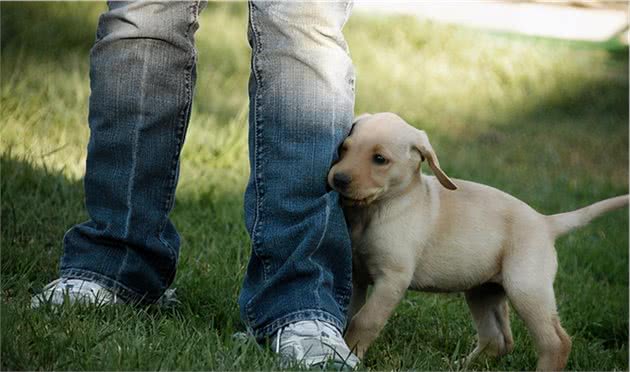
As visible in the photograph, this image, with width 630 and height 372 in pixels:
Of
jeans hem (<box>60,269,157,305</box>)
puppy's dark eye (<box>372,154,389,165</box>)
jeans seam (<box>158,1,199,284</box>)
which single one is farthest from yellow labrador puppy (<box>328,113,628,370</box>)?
jeans hem (<box>60,269,157,305</box>)

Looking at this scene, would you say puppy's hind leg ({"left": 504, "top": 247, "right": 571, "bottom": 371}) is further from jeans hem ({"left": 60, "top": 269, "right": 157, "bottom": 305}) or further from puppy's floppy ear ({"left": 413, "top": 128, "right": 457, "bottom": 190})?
jeans hem ({"left": 60, "top": 269, "right": 157, "bottom": 305})

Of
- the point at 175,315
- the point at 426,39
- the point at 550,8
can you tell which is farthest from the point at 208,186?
the point at 550,8

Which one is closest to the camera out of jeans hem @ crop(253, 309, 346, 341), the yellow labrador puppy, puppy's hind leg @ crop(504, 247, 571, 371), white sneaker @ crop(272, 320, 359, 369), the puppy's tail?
white sneaker @ crop(272, 320, 359, 369)

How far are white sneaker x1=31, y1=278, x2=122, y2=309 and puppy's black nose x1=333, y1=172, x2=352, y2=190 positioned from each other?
67 cm

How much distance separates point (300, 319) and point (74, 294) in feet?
2.00

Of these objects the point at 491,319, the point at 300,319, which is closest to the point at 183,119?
the point at 300,319

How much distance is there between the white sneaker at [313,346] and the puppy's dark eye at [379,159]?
451 millimetres

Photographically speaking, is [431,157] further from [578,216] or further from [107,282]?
[107,282]

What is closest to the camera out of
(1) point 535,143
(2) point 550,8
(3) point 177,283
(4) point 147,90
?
(4) point 147,90

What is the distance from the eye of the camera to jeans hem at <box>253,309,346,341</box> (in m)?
2.27

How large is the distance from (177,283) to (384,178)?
83 centimetres

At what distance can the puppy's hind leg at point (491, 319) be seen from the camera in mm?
2768

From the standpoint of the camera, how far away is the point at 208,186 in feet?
13.5

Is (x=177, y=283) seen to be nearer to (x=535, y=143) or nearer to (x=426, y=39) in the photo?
(x=535, y=143)
